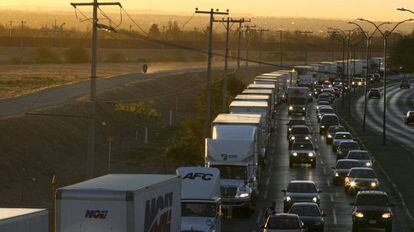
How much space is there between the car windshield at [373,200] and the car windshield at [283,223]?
555 cm

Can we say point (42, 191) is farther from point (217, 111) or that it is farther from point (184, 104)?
point (184, 104)

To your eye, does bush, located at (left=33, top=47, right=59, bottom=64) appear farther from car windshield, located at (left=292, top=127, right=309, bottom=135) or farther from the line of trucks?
the line of trucks

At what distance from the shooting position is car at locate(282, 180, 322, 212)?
43906 mm

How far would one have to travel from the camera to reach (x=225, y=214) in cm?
4300

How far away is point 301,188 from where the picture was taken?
1773 inches

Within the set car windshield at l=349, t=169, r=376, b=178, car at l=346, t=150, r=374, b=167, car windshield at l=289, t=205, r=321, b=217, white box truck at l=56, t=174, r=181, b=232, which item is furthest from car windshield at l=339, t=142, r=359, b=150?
white box truck at l=56, t=174, r=181, b=232

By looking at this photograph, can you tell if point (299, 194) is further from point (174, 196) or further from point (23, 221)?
point (23, 221)

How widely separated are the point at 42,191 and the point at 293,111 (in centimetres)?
5636

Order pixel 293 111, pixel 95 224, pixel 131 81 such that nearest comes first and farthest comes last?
1. pixel 95 224
2. pixel 293 111
3. pixel 131 81

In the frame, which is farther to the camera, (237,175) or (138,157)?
(138,157)

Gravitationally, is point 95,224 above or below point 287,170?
above

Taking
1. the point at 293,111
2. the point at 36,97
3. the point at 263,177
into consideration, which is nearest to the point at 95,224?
the point at 263,177

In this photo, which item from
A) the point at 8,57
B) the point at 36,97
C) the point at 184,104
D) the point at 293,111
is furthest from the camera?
the point at 8,57

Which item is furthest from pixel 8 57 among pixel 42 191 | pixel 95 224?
pixel 95 224
